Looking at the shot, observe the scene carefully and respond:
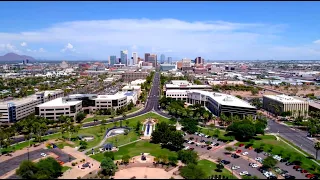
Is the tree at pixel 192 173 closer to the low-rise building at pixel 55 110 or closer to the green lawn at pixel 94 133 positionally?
the green lawn at pixel 94 133

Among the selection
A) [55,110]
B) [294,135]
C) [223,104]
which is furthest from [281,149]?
[55,110]

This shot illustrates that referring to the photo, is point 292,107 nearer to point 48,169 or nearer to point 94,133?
point 94,133

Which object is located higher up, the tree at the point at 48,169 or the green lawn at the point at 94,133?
the tree at the point at 48,169

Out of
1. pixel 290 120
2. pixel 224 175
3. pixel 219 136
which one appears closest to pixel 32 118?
pixel 219 136

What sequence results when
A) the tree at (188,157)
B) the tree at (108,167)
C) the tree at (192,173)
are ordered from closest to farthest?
the tree at (192,173), the tree at (108,167), the tree at (188,157)

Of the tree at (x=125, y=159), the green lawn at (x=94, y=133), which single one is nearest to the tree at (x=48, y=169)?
the tree at (x=125, y=159)

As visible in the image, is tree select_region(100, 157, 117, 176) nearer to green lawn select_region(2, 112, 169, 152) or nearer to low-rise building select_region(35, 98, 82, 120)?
green lawn select_region(2, 112, 169, 152)
